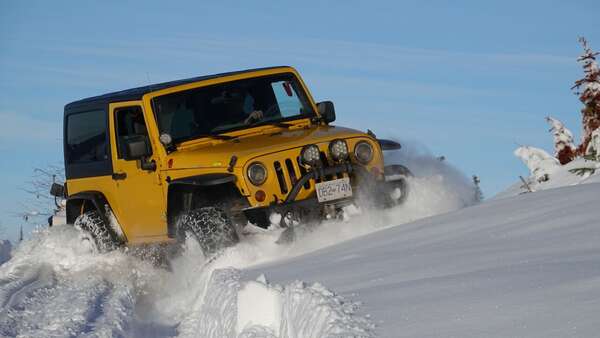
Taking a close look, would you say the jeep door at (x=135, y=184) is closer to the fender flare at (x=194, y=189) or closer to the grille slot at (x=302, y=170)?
the fender flare at (x=194, y=189)

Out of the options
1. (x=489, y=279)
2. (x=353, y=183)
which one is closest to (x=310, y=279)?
(x=489, y=279)

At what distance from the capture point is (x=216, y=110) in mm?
9641

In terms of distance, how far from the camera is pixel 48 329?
21.2 ft

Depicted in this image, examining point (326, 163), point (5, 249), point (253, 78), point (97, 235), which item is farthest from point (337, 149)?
point (5, 249)

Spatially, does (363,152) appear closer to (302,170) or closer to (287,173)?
(302,170)

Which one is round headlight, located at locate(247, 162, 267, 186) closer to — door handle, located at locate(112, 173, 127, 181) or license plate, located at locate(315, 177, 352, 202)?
license plate, located at locate(315, 177, 352, 202)

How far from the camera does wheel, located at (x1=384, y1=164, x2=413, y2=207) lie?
8.92 metres

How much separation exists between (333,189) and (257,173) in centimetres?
62

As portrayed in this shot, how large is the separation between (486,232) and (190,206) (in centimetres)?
330

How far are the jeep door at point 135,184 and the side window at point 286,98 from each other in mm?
1266

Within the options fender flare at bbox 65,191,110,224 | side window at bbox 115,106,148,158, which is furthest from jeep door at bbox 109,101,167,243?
fender flare at bbox 65,191,110,224

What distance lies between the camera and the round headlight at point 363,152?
887 centimetres

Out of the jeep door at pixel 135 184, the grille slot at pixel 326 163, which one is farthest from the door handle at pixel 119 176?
the grille slot at pixel 326 163

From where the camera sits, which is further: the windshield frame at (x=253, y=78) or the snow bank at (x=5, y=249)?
the snow bank at (x=5, y=249)
